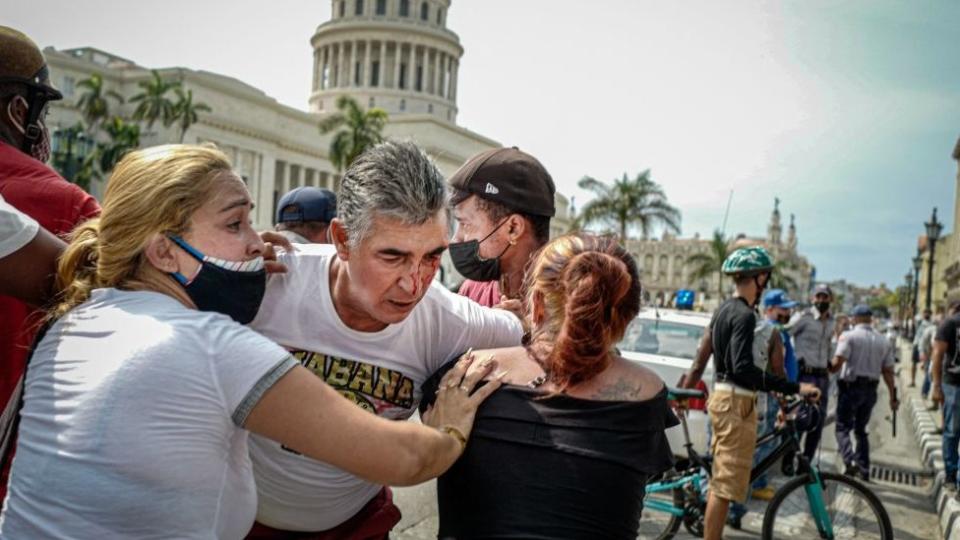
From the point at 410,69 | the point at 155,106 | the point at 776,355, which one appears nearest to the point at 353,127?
the point at 155,106

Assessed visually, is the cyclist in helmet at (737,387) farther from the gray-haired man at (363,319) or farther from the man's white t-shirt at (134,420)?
the man's white t-shirt at (134,420)

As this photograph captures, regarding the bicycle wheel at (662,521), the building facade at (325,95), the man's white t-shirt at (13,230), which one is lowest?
the bicycle wheel at (662,521)

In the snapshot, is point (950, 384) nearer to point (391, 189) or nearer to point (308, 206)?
point (308, 206)

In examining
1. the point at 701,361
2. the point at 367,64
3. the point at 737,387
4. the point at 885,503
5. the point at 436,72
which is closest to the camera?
the point at 737,387

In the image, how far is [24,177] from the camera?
7.88 ft

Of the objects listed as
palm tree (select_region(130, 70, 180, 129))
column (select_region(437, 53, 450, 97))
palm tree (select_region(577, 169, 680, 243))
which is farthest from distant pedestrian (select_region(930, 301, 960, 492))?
column (select_region(437, 53, 450, 97))

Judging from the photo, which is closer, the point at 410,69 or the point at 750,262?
the point at 750,262

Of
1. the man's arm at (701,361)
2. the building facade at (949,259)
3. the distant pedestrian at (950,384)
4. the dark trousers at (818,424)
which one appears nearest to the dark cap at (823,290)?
the dark trousers at (818,424)

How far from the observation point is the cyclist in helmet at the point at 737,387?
16.9 feet

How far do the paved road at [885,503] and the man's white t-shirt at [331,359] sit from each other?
3.46 meters

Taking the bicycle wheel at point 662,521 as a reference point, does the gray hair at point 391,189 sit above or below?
above

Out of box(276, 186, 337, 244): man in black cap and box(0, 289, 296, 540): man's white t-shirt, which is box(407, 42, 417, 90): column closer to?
box(276, 186, 337, 244): man in black cap

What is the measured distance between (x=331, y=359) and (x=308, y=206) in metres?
3.47

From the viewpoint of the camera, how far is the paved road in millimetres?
5887
